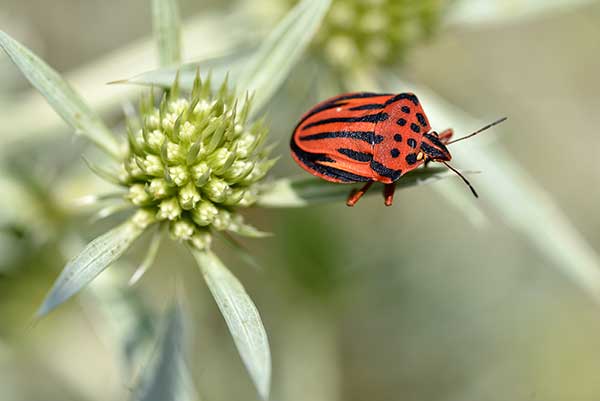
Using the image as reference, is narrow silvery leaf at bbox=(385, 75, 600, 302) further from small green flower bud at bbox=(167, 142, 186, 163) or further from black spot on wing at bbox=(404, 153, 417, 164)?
small green flower bud at bbox=(167, 142, 186, 163)

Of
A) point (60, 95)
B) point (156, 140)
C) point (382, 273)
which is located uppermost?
point (60, 95)

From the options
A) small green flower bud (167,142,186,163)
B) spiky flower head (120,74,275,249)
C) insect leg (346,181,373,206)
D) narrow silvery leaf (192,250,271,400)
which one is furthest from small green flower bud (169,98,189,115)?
insect leg (346,181,373,206)

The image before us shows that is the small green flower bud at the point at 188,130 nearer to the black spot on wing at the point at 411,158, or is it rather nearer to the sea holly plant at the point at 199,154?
the sea holly plant at the point at 199,154

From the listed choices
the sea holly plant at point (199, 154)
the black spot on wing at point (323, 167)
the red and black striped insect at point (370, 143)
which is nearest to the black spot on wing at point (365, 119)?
the red and black striped insect at point (370, 143)

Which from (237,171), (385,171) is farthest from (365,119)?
(237,171)

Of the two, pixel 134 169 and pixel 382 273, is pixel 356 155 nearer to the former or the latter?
pixel 134 169

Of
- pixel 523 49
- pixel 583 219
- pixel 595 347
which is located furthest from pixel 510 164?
pixel 523 49
